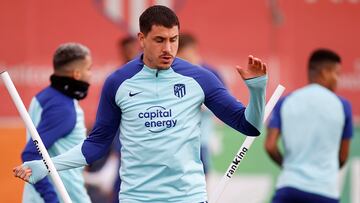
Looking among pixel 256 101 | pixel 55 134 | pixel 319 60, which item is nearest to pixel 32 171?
pixel 55 134

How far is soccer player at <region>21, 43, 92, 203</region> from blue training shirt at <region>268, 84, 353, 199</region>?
2.17m

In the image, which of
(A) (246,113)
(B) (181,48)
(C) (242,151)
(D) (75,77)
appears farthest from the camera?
(B) (181,48)

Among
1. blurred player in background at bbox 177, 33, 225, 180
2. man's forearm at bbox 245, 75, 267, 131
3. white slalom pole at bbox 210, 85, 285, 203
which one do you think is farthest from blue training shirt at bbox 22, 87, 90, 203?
blurred player in background at bbox 177, 33, 225, 180

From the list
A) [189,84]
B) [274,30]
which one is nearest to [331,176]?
[189,84]

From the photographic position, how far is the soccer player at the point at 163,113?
275 inches

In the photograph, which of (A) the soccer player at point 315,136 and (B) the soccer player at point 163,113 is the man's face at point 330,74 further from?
(B) the soccer player at point 163,113

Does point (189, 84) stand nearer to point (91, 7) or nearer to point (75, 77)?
point (75, 77)

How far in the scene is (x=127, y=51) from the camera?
13266 millimetres

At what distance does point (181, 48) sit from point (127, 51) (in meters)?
1.11

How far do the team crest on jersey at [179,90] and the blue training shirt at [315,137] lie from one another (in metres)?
3.06

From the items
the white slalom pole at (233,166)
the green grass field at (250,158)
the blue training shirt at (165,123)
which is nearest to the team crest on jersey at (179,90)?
the blue training shirt at (165,123)

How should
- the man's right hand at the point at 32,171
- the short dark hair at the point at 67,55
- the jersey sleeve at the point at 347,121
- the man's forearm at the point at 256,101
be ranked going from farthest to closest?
the jersey sleeve at the point at 347,121 → the short dark hair at the point at 67,55 → the man's right hand at the point at 32,171 → the man's forearm at the point at 256,101

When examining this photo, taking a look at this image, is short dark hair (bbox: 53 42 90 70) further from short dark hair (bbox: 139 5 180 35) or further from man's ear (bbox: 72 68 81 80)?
short dark hair (bbox: 139 5 180 35)

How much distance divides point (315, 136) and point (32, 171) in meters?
3.22
